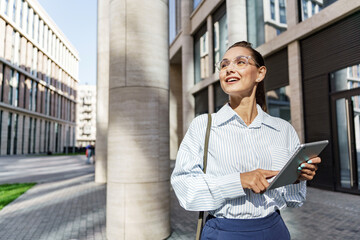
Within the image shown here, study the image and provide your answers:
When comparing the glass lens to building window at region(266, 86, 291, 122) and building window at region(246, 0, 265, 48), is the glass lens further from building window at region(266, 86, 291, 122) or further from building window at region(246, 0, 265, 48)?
building window at region(246, 0, 265, 48)

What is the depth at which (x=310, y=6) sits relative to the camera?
1007 centimetres

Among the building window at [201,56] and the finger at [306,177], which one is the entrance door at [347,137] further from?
the building window at [201,56]

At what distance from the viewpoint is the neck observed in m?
1.57

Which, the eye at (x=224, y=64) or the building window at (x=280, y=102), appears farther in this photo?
the building window at (x=280, y=102)

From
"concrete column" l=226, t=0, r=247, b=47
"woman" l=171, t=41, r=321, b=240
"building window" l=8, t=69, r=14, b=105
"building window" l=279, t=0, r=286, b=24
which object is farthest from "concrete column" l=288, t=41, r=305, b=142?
"building window" l=8, t=69, r=14, b=105

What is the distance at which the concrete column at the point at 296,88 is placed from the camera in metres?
10.1

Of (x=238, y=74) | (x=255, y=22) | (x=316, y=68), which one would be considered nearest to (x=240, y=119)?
(x=238, y=74)

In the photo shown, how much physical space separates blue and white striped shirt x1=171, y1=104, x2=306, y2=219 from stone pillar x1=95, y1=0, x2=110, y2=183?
11.5 m

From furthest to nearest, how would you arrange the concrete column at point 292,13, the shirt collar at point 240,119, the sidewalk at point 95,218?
the concrete column at point 292,13
the sidewalk at point 95,218
the shirt collar at point 240,119

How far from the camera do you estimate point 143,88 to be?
15.3 feet

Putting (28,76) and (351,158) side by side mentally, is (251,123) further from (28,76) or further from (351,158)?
(28,76)

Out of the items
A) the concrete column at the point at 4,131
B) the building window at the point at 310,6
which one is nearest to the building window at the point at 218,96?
the building window at the point at 310,6

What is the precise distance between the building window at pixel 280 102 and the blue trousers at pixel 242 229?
33.5ft

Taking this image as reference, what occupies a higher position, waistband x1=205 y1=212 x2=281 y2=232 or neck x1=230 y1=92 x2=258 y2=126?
neck x1=230 y1=92 x2=258 y2=126
